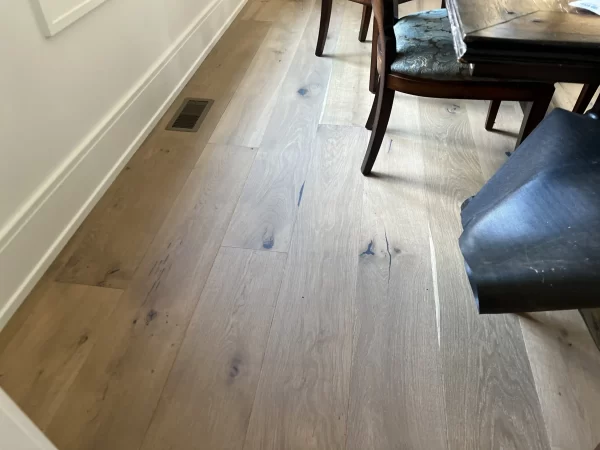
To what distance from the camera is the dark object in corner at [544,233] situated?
2.52 ft

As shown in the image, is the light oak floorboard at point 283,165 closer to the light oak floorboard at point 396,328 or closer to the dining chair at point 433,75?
the light oak floorboard at point 396,328

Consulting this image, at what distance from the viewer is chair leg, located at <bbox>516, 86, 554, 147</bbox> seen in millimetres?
1438

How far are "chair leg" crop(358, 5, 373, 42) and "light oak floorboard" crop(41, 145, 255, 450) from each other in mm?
1358

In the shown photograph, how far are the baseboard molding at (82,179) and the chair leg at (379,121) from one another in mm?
921

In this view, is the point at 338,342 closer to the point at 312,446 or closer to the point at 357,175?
the point at 312,446

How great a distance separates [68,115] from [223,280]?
28.5 inches

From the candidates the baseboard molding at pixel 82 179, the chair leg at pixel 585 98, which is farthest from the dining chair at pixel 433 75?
the baseboard molding at pixel 82 179

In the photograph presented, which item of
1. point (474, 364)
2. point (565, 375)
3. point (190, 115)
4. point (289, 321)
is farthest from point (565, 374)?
point (190, 115)

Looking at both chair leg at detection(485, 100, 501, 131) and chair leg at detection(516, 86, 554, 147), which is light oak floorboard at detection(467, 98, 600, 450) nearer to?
chair leg at detection(516, 86, 554, 147)

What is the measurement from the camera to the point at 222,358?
1196mm

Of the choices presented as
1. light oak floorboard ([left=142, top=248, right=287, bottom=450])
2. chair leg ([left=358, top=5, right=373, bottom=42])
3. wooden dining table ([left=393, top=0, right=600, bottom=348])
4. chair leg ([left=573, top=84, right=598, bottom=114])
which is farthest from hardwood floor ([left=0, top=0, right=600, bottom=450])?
chair leg ([left=358, top=5, right=373, bottom=42])

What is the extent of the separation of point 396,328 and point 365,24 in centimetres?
194

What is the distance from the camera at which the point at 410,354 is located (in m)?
1.21

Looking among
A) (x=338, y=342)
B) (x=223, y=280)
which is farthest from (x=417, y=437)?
(x=223, y=280)
